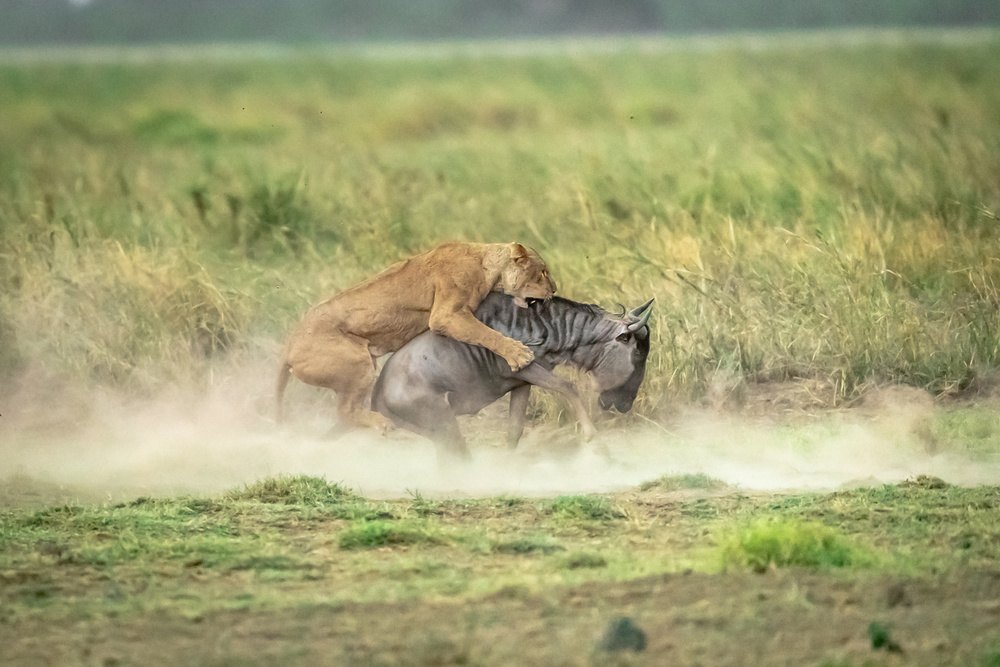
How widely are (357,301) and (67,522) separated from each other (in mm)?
2173

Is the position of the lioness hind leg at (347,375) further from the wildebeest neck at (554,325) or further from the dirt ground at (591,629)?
the dirt ground at (591,629)

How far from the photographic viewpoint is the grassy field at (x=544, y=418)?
4.98 metres

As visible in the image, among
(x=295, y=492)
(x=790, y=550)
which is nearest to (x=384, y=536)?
(x=295, y=492)

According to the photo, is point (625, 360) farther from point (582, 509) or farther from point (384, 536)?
point (384, 536)

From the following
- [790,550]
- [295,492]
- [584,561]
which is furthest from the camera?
[295,492]

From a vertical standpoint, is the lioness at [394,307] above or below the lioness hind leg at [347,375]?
above

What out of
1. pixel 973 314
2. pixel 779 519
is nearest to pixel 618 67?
pixel 973 314

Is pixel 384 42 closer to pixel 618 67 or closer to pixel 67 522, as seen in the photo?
pixel 618 67

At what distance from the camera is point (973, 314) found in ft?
32.3

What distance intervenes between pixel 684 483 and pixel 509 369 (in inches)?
49.4

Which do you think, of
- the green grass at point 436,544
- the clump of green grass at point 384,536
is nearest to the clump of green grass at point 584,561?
the green grass at point 436,544

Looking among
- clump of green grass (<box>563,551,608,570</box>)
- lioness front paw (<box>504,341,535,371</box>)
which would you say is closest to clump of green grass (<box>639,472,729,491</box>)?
lioness front paw (<box>504,341,535,371</box>)

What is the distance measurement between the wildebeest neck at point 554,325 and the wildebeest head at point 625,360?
7cm

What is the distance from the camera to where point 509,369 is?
8.01m
